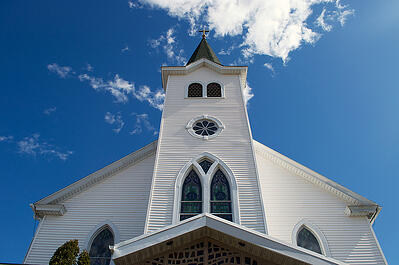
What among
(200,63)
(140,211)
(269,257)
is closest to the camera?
(269,257)

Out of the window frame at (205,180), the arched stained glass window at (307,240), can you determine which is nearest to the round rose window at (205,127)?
the window frame at (205,180)

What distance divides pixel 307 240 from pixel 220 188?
136 inches

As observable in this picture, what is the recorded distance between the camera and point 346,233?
11562 mm

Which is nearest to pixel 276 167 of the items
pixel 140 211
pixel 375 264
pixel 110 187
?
pixel 375 264

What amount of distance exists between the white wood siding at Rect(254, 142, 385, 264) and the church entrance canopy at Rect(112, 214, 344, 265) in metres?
4.67

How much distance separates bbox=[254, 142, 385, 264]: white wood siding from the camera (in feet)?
36.5

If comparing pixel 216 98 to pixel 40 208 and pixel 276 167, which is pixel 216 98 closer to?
pixel 276 167

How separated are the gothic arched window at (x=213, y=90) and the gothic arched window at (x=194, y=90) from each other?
399 mm

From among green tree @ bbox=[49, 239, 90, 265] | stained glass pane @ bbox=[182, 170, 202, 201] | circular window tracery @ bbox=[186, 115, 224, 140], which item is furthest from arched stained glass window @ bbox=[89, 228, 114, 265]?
circular window tracery @ bbox=[186, 115, 224, 140]

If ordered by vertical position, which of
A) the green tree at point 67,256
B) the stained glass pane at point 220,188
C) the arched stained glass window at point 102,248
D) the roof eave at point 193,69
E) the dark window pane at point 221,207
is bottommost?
the green tree at point 67,256

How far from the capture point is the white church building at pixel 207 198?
443 inches

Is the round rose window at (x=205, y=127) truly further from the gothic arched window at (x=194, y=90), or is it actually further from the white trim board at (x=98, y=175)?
the gothic arched window at (x=194, y=90)

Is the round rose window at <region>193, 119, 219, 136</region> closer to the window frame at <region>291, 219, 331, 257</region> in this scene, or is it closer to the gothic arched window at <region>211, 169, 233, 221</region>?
the gothic arched window at <region>211, 169, 233, 221</region>

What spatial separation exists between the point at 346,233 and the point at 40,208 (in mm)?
10859
